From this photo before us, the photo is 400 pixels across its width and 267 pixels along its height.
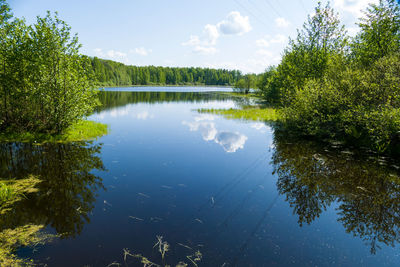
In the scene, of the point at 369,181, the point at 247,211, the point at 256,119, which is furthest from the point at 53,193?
the point at 256,119

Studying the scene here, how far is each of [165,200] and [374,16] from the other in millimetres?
33959

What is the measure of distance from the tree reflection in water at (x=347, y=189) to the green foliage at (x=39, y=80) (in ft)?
66.1

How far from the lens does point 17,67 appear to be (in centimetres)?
1953

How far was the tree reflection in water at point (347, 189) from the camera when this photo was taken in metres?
9.28

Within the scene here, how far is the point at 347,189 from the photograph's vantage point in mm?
12438

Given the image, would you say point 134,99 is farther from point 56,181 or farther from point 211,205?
point 211,205

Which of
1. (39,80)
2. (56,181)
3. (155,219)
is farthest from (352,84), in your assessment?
(39,80)

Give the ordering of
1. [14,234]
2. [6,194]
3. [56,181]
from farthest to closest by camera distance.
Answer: [56,181], [6,194], [14,234]

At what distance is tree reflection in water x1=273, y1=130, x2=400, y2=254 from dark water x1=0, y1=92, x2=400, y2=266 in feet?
0.19

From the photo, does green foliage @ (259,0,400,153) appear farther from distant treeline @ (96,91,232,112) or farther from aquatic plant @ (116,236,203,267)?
distant treeline @ (96,91,232,112)

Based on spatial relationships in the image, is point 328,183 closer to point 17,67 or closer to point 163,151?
point 163,151

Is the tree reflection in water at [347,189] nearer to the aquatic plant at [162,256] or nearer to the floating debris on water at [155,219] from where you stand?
the aquatic plant at [162,256]

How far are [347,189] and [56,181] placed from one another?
16801 mm

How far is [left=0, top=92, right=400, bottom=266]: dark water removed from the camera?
7496 mm
